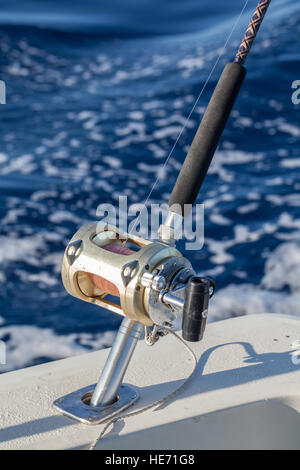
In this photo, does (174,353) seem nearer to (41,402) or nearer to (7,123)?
(41,402)

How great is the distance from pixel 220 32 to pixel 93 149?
2.82 metres

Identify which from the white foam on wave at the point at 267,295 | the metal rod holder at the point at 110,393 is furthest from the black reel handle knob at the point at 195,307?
the white foam on wave at the point at 267,295

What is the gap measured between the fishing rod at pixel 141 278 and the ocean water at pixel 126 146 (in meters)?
1.42

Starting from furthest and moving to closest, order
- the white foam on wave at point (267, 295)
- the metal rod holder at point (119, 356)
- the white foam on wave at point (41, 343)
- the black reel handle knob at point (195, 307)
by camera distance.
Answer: the white foam on wave at point (267, 295)
the white foam on wave at point (41, 343)
the metal rod holder at point (119, 356)
the black reel handle knob at point (195, 307)

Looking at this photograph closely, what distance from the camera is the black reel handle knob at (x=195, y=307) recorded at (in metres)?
0.89

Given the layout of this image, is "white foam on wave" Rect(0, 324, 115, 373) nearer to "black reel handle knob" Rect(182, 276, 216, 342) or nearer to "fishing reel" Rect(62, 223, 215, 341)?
"fishing reel" Rect(62, 223, 215, 341)

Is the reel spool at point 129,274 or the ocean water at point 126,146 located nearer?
the reel spool at point 129,274

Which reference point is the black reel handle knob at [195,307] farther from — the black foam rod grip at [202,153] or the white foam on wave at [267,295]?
the white foam on wave at [267,295]

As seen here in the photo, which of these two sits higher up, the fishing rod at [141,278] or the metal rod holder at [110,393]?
the fishing rod at [141,278]

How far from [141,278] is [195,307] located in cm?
10

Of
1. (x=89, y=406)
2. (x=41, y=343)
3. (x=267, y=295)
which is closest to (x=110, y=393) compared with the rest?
(x=89, y=406)

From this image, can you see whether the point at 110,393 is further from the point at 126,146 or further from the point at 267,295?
the point at 126,146

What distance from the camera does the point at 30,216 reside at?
3.51 meters

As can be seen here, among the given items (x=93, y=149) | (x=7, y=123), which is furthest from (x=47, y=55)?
(x=93, y=149)
